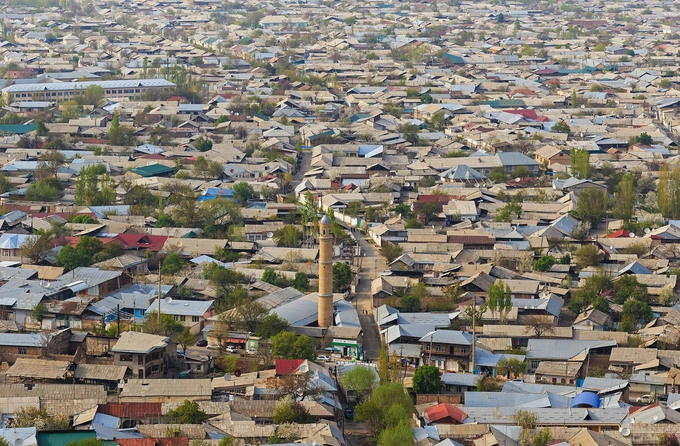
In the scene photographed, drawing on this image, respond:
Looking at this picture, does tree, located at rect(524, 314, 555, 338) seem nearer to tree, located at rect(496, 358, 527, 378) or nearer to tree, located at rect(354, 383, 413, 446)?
tree, located at rect(496, 358, 527, 378)

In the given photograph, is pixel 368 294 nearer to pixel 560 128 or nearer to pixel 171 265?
pixel 171 265

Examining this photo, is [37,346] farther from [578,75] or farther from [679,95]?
[578,75]

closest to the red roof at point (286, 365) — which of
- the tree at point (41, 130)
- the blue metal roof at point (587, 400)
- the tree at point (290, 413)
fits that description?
the tree at point (290, 413)

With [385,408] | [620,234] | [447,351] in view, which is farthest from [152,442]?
[620,234]

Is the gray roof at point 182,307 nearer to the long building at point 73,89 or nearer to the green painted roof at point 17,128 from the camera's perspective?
the green painted roof at point 17,128

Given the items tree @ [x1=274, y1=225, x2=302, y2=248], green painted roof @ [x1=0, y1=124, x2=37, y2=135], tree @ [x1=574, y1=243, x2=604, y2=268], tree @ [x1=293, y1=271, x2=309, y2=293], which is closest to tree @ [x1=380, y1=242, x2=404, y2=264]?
tree @ [x1=274, y1=225, x2=302, y2=248]

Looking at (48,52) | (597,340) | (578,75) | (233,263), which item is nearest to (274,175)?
Result: (233,263)
